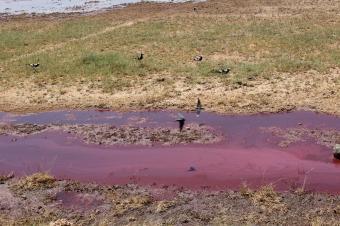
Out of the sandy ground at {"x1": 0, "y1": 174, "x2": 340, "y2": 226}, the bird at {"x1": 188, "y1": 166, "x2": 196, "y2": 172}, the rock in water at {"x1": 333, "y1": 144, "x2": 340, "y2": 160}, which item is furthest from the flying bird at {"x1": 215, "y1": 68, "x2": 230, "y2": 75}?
the sandy ground at {"x1": 0, "y1": 174, "x2": 340, "y2": 226}

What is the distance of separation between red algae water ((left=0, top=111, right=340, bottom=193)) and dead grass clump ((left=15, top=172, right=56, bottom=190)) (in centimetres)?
68

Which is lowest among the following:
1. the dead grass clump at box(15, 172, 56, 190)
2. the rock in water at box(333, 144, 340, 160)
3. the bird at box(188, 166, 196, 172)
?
the dead grass clump at box(15, 172, 56, 190)

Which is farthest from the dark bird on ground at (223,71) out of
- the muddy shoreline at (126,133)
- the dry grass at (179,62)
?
the muddy shoreline at (126,133)

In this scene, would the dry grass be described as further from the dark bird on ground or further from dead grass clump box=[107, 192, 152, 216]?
dead grass clump box=[107, 192, 152, 216]

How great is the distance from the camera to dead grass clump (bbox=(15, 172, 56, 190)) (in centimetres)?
1812

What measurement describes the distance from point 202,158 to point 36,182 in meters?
6.40

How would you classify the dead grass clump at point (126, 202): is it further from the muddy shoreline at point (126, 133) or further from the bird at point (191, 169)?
the muddy shoreline at point (126, 133)

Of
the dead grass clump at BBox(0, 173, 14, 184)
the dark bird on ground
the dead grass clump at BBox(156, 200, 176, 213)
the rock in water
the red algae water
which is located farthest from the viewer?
the dark bird on ground

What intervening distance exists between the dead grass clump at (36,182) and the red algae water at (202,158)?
68cm

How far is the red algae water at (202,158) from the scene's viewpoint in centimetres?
1809

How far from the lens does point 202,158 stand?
19.8 metres

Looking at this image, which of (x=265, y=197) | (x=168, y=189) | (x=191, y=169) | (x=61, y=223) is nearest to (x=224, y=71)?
(x=191, y=169)

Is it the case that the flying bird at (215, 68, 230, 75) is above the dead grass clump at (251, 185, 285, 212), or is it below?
above

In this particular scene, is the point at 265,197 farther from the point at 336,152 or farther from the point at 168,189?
the point at 336,152
